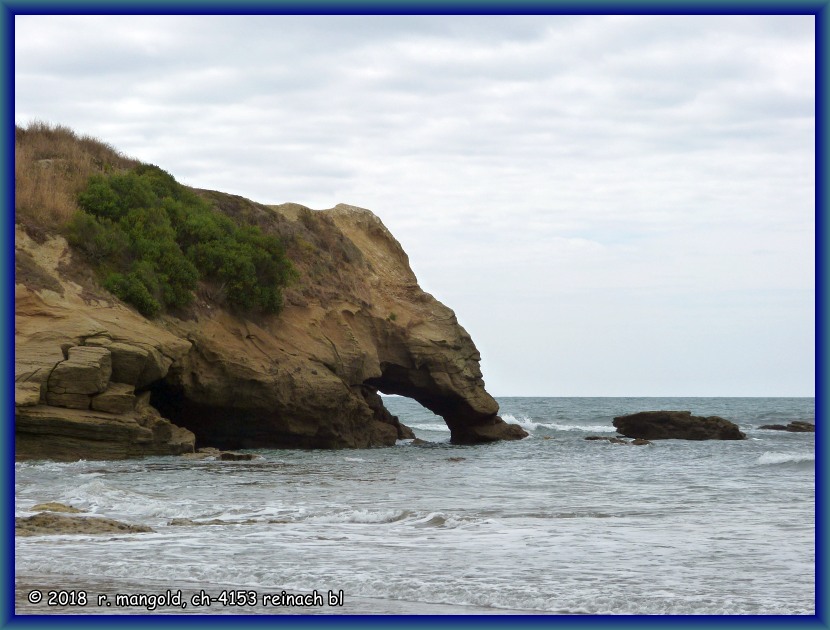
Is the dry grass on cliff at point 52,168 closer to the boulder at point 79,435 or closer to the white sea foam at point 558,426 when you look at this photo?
the boulder at point 79,435

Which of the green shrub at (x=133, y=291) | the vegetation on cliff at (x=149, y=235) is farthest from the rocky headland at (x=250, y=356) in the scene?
the vegetation on cliff at (x=149, y=235)

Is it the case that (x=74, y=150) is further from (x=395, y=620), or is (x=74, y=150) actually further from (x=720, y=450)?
(x=395, y=620)

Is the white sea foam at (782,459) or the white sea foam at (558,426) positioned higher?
the white sea foam at (782,459)

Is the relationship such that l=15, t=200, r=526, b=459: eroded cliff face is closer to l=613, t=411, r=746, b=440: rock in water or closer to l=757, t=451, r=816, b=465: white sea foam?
l=613, t=411, r=746, b=440: rock in water

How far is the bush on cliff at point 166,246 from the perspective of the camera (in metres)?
26.8

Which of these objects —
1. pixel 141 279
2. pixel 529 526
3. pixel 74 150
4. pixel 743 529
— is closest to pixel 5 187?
pixel 529 526

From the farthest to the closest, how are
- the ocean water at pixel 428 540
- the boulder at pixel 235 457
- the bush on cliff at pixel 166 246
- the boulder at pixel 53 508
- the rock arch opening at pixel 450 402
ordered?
the rock arch opening at pixel 450 402
the bush on cliff at pixel 166 246
the boulder at pixel 235 457
the boulder at pixel 53 508
the ocean water at pixel 428 540

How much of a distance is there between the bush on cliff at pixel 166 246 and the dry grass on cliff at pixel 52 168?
22.1 inches

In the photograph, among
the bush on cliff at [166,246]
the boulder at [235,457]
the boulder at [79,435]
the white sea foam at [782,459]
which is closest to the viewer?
the boulder at [79,435]

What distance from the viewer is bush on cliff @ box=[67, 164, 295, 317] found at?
26.8 metres

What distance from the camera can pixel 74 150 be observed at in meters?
31.9

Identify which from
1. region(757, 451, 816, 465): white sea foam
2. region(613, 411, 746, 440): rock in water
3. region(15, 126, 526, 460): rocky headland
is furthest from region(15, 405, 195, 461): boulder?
region(613, 411, 746, 440): rock in water

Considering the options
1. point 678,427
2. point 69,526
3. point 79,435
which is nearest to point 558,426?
point 678,427

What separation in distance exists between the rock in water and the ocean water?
21.3 metres
